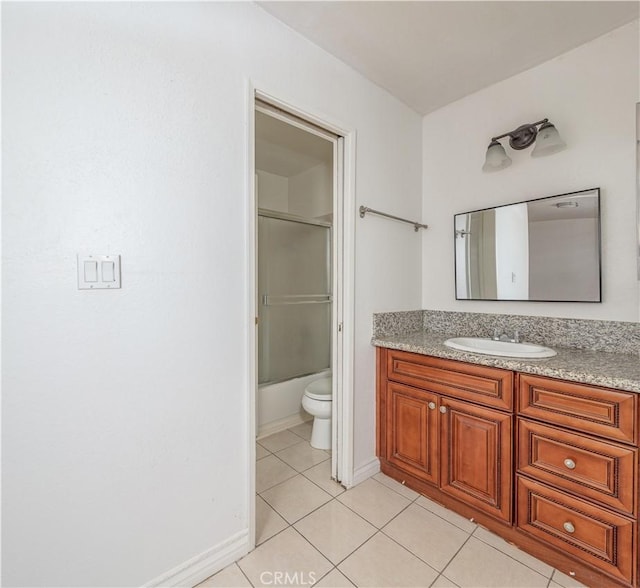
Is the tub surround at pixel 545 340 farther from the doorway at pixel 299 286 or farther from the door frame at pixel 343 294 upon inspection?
the doorway at pixel 299 286

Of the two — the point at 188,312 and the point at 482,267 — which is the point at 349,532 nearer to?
the point at 188,312

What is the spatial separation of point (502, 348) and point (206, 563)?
1707 mm

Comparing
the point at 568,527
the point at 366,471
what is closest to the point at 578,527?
the point at 568,527

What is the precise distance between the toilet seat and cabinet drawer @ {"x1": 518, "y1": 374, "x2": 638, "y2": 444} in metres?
1.22

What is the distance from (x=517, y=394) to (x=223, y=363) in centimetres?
126

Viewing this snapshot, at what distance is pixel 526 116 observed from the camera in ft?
6.08

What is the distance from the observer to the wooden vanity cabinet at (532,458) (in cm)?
116

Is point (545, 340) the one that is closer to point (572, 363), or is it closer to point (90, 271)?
point (572, 363)

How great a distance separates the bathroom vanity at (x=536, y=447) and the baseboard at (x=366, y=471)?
21cm

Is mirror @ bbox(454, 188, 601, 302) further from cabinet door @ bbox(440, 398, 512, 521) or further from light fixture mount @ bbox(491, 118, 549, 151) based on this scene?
cabinet door @ bbox(440, 398, 512, 521)

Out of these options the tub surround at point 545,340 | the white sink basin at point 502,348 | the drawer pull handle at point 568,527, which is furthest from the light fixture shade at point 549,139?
the drawer pull handle at point 568,527

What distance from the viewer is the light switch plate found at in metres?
1.02

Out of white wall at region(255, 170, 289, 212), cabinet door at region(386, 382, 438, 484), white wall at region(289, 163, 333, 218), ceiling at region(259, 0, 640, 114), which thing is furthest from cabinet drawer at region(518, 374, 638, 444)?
white wall at region(255, 170, 289, 212)

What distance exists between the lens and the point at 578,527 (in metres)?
1.25
